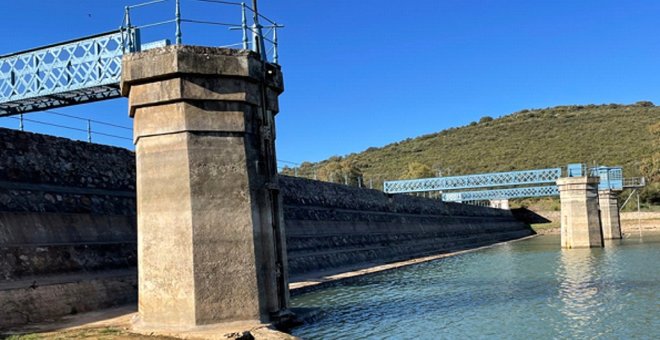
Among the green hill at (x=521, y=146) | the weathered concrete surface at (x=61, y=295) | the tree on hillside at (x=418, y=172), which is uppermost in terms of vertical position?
the green hill at (x=521, y=146)

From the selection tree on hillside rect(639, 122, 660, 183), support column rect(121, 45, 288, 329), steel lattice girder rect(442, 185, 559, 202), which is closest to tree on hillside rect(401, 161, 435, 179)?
steel lattice girder rect(442, 185, 559, 202)

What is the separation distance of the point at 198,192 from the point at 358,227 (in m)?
27.0

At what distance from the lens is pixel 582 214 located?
135 ft

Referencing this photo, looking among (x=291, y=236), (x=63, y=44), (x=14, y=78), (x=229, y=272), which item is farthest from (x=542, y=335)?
(x=14, y=78)

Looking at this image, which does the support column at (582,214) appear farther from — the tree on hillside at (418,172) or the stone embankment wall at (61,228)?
the tree on hillside at (418,172)

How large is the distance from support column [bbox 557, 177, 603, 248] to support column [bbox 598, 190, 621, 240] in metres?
14.0

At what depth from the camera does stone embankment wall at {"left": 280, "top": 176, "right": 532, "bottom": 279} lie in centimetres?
2755

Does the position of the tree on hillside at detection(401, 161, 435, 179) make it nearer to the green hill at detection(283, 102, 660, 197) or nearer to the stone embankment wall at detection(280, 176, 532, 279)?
the green hill at detection(283, 102, 660, 197)

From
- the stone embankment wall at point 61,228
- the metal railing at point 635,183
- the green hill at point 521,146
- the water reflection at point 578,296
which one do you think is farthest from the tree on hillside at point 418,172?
the stone embankment wall at point 61,228

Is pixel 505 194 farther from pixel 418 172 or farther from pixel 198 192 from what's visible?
pixel 198 192

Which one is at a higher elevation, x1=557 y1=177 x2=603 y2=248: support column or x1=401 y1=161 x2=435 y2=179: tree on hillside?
x1=401 y1=161 x2=435 y2=179: tree on hillside

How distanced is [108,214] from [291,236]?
35.8ft

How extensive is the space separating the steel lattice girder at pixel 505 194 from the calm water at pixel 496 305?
48.5 m

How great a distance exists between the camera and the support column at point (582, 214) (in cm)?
4109
